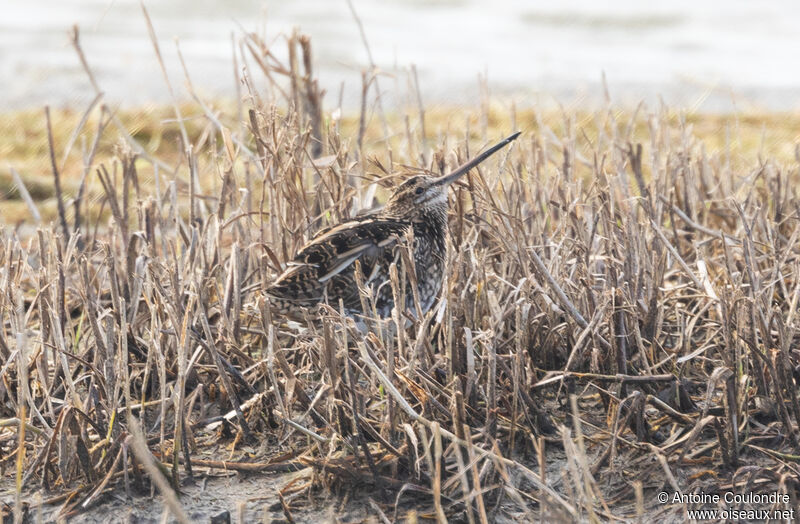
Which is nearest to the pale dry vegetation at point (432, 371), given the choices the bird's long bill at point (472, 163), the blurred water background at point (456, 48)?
the bird's long bill at point (472, 163)

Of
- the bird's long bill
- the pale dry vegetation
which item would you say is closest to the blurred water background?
the bird's long bill

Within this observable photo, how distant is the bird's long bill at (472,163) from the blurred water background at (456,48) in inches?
168

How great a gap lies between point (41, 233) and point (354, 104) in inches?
225

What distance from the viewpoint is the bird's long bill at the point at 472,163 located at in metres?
3.72

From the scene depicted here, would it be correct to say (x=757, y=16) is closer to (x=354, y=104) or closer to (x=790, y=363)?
(x=354, y=104)

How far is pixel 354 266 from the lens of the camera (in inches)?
145

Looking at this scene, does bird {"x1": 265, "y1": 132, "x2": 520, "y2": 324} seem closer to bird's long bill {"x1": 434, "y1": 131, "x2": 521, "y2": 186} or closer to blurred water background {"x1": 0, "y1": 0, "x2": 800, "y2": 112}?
bird's long bill {"x1": 434, "y1": 131, "x2": 521, "y2": 186}

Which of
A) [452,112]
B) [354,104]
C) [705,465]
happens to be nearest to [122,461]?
[705,465]

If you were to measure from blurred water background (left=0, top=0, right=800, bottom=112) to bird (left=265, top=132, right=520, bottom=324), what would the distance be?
4.35m

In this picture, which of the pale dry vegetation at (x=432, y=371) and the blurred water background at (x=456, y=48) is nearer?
the pale dry vegetation at (x=432, y=371)

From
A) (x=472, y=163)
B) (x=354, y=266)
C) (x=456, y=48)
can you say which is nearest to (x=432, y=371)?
(x=354, y=266)

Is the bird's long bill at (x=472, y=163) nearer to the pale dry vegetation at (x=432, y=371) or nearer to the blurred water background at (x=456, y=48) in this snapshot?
the pale dry vegetation at (x=432, y=371)

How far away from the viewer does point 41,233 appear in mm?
3668

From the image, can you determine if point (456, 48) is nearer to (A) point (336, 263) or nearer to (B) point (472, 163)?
(B) point (472, 163)
